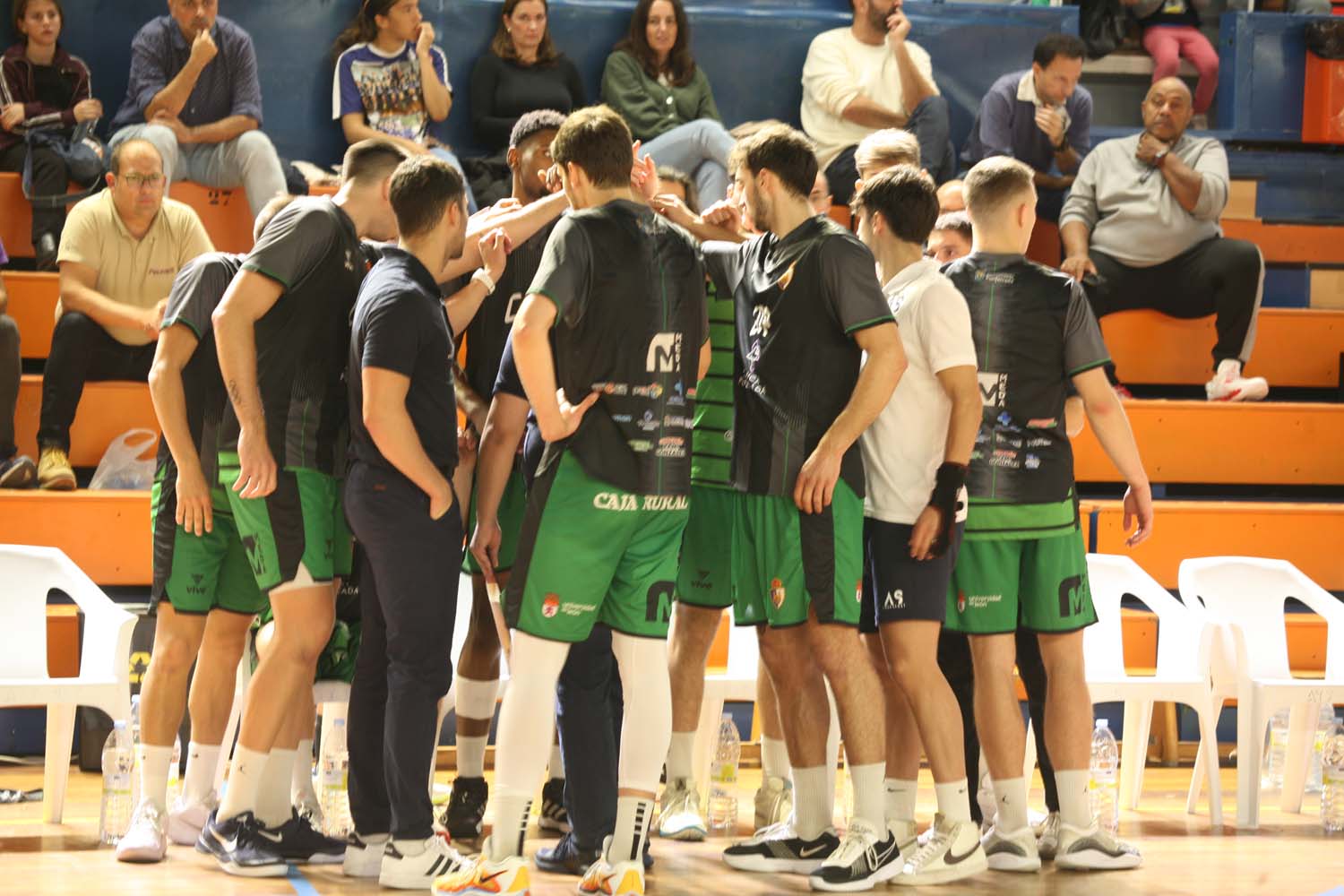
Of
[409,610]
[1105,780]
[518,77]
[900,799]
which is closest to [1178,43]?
[518,77]

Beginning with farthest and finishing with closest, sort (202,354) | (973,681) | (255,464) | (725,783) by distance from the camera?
(725,783) → (973,681) → (202,354) → (255,464)

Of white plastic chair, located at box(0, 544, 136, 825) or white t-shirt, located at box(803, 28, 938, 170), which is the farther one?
white t-shirt, located at box(803, 28, 938, 170)

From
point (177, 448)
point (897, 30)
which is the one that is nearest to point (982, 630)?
point (177, 448)

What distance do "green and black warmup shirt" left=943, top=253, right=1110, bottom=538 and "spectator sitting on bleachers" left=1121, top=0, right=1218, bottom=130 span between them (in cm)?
545

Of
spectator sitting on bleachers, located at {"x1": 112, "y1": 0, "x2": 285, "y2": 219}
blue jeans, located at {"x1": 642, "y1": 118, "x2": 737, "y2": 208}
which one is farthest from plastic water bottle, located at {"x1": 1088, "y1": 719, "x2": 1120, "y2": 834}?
spectator sitting on bleachers, located at {"x1": 112, "y1": 0, "x2": 285, "y2": 219}

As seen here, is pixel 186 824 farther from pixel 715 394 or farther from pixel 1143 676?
pixel 1143 676

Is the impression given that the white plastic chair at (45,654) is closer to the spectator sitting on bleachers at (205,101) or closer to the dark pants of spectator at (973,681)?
the dark pants of spectator at (973,681)

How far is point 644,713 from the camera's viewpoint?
3.94m

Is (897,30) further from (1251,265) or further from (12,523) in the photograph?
(12,523)

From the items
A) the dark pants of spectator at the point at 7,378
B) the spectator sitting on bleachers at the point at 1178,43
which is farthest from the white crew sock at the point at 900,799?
the spectator sitting on bleachers at the point at 1178,43

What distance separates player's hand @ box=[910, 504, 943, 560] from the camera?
430cm

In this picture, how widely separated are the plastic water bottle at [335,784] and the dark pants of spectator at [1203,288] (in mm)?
4554

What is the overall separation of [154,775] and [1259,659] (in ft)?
12.5

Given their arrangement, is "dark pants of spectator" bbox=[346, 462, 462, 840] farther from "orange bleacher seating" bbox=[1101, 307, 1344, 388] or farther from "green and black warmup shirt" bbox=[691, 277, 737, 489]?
"orange bleacher seating" bbox=[1101, 307, 1344, 388]
